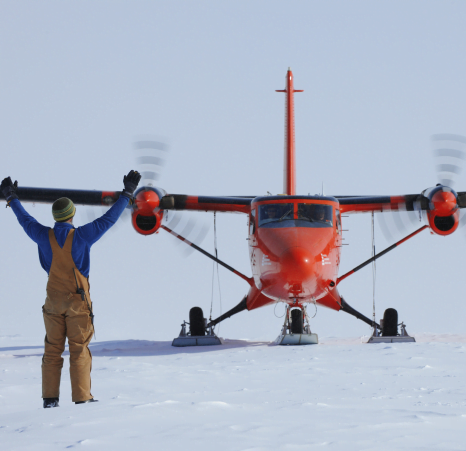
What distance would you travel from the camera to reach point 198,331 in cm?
1642

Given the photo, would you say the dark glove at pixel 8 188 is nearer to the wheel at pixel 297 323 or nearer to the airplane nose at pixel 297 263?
the airplane nose at pixel 297 263

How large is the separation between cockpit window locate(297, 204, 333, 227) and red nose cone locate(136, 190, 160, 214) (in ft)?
11.0

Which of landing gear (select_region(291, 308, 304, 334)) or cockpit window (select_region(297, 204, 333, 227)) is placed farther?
landing gear (select_region(291, 308, 304, 334))

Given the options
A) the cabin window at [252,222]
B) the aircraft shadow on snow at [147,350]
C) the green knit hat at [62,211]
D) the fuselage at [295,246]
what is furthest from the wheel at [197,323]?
the green knit hat at [62,211]

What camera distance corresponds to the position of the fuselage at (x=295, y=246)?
519 inches

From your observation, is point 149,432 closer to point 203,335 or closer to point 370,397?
point 370,397

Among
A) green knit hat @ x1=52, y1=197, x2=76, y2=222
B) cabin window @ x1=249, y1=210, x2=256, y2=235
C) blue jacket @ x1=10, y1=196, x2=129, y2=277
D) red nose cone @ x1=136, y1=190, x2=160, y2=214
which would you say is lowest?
blue jacket @ x1=10, y1=196, x2=129, y2=277

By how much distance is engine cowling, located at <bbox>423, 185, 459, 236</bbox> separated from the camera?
1503 centimetres

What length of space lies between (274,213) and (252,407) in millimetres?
9134

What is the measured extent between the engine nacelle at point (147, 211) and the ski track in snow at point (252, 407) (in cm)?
591

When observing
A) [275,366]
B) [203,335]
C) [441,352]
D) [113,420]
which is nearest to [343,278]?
[203,335]

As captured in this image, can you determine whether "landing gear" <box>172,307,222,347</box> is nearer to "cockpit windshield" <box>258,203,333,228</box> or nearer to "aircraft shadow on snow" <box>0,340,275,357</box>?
"aircraft shadow on snow" <box>0,340,275,357</box>

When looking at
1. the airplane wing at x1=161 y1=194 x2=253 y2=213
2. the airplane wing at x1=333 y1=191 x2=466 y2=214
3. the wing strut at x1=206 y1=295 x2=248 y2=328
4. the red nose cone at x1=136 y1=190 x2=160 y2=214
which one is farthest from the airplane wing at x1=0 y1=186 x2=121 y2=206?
the airplane wing at x1=333 y1=191 x2=466 y2=214

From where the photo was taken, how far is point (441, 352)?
35.3ft
